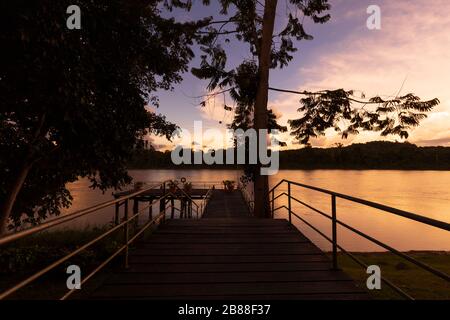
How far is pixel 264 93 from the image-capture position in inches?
432

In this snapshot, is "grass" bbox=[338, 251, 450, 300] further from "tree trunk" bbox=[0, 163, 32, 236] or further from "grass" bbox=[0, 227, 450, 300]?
"tree trunk" bbox=[0, 163, 32, 236]

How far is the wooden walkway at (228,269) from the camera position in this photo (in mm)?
4000

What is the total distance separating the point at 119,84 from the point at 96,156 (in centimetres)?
207

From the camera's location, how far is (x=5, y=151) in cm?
979

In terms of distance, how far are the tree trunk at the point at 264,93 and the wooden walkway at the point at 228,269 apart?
11.9 feet

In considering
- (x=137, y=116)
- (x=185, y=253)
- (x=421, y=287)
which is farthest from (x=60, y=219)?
(x=421, y=287)

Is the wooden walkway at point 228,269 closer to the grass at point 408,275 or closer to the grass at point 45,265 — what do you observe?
the grass at point 408,275

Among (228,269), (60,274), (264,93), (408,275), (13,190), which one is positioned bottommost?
(408,275)

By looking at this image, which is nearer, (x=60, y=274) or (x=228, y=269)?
(x=228, y=269)

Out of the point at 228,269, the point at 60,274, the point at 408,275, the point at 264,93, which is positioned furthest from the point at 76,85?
the point at 408,275

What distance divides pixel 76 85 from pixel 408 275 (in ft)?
58.0

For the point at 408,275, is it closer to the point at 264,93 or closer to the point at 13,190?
the point at 264,93
